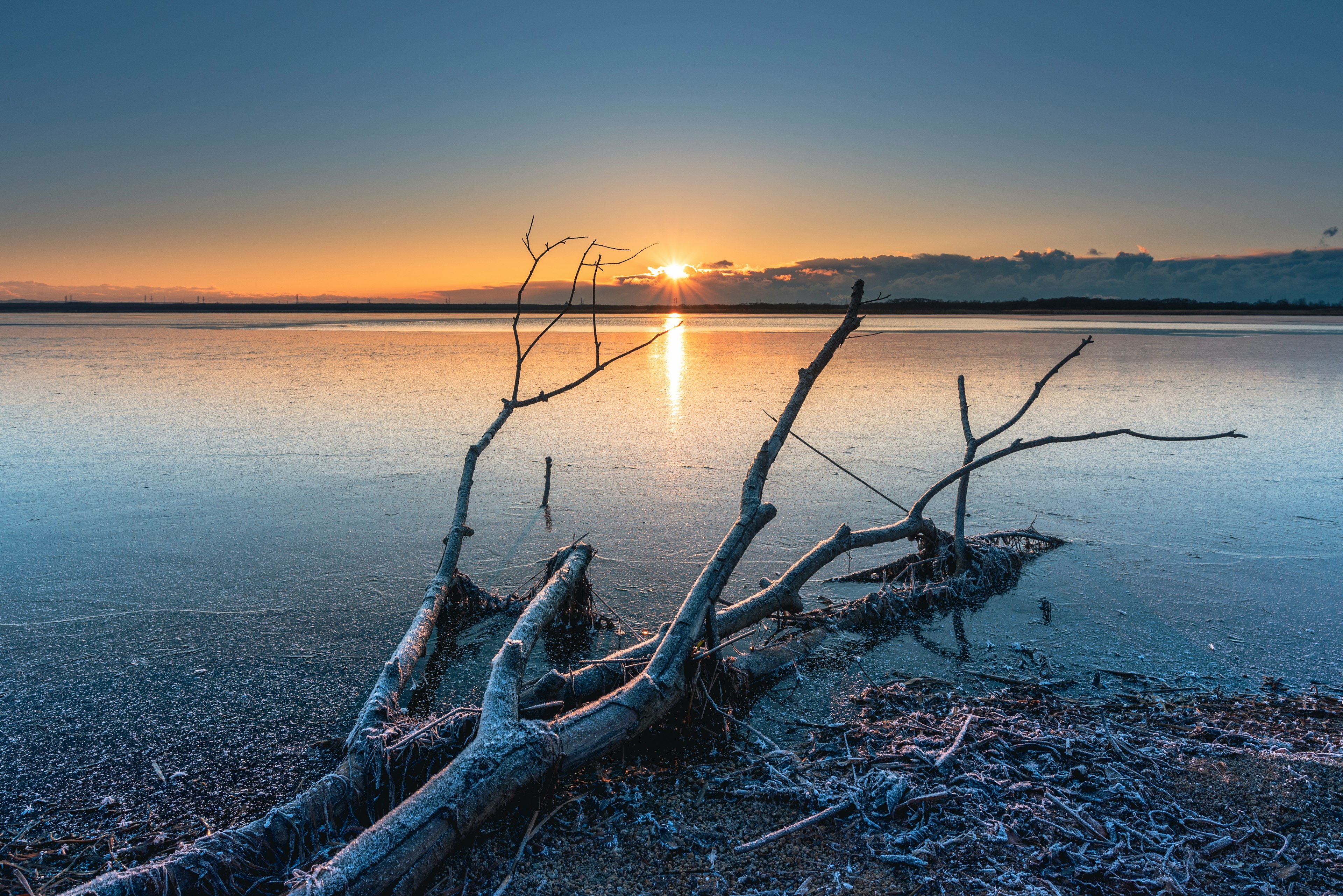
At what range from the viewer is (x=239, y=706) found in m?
3.39

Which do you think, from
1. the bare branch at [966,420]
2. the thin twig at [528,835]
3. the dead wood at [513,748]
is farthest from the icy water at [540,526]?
the thin twig at [528,835]

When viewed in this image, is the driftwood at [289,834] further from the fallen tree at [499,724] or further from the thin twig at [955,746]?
the thin twig at [955,746]

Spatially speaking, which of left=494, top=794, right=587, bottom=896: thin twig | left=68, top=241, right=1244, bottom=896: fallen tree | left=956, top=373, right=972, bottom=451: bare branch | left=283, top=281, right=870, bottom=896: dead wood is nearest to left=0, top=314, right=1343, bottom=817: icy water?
left=68, top=241, right=1244, bottom=896: fallen tree

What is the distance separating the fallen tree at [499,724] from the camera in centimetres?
215

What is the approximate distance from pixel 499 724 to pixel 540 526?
3.56m

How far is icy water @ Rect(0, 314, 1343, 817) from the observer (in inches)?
147

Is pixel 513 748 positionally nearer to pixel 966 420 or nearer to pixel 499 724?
pixel 499 724

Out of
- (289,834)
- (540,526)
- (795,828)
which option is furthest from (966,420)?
(289,834)

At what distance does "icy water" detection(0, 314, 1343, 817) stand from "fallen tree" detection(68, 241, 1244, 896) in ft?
1.21

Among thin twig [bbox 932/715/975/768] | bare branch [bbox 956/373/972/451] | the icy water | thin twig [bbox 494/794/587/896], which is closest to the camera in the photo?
thin twig [bbox 494/794/587/896]

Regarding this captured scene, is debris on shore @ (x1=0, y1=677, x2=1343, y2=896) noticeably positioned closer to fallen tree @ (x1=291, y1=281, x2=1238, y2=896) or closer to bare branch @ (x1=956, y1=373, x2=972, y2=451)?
fallen tree @ (x1=291, y1=281, x2=1238, y2=896)

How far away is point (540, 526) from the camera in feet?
20.0

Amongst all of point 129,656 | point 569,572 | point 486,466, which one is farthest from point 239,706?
point 486,466

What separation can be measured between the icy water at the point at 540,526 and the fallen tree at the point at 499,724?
0.37 metres
